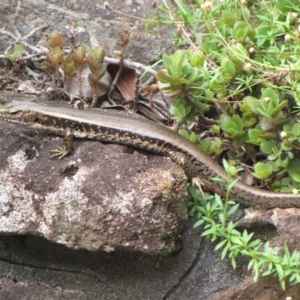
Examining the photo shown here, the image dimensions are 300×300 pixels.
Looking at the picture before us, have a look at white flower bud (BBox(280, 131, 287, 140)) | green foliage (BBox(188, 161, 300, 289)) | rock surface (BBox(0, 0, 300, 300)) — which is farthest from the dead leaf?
white flower bud (BBox(280, 131, 287, 140))

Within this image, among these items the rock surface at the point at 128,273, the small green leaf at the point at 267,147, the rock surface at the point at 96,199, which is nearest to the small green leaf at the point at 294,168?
the small green leaf at the point at 267,147

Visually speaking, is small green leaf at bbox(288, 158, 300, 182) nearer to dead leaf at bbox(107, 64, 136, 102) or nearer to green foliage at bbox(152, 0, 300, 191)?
green foliage at bbox(152, 0, 300, 191)

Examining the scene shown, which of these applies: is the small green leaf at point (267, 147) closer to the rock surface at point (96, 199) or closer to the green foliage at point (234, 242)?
the green foliage at point (234, 242)

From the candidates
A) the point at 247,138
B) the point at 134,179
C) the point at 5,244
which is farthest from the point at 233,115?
the point at 5,244

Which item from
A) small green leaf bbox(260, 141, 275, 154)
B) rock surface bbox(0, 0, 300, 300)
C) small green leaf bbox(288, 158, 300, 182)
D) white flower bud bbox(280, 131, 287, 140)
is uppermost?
white flower bud bbox(280, 131, 287, 140)

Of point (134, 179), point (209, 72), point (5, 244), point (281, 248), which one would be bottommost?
point (5, 244)

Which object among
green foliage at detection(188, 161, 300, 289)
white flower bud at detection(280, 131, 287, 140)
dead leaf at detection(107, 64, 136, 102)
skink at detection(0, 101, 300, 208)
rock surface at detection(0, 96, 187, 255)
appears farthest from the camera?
dead leaf at detection(107, 64, 136, 102)

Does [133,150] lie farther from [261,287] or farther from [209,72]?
[261,287]

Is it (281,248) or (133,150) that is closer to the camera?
(281,248)
